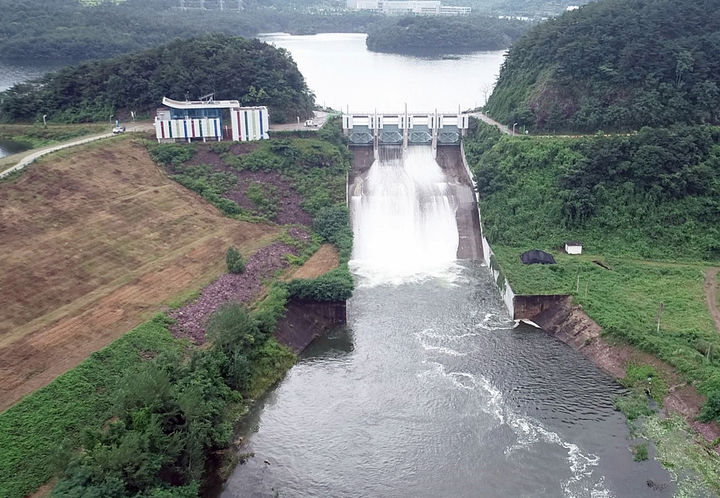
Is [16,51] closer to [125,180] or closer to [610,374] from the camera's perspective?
[125,180]

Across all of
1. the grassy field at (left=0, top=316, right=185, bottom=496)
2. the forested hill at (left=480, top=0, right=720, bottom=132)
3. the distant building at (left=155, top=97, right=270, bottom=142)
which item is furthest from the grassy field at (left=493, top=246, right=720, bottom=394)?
the distant building at (left=155, top=97, right=270, bottom=142)

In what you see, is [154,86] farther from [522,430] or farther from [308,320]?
[522,430]

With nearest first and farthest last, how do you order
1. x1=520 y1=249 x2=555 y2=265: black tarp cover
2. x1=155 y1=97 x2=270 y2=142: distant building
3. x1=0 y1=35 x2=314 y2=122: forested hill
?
x1=520 y1=249 x2=555 y2=265: black tarp cover → x1=155 y1=97 x2=270 y2=142: distant building → x1=0 y1=35 x2=314 y2=122: forested hill

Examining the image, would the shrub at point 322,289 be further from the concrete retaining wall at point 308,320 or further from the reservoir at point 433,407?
the reservoir at point 433,407

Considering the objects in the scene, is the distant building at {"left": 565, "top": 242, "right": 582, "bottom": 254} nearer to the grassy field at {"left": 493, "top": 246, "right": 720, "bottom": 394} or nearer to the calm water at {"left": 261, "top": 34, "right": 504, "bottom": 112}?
the grassy field at {"left": 493, "top": 246, "right": 720, "bottom": 394}

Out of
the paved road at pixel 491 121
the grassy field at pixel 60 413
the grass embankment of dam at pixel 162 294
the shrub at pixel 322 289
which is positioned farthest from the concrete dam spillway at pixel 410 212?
the grassy field at pixel 60 413

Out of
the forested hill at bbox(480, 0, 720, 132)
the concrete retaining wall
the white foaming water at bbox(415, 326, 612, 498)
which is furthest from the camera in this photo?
the forested hill at bbox(480, 0, 720, 132)
